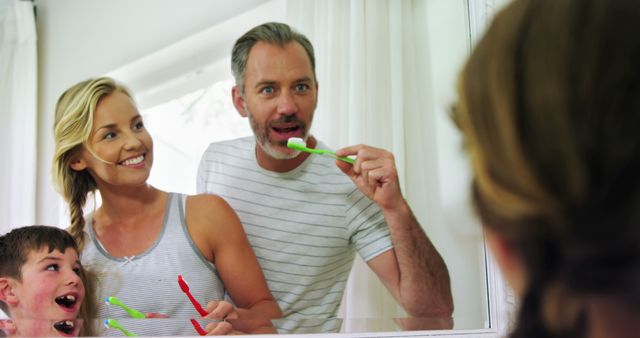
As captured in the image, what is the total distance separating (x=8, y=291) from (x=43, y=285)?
0.15ft

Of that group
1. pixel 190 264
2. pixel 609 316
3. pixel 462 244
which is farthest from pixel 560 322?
pixel 462 244

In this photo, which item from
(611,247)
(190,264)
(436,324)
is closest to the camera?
(611,247)

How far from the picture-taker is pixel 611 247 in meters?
0.33

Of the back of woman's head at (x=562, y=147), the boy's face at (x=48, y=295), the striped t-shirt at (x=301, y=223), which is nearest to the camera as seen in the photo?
the back of woman's head at (x=562, y=147)

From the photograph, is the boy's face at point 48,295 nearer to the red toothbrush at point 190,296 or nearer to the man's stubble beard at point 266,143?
the red toothbrush at point 190,296

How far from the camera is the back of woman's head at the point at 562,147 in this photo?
1.09 feet


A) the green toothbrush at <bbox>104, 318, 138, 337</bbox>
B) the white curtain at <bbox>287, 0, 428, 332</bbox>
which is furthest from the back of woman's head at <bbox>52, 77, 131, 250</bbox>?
the white curtain at <bbox>287, 0, 428, 332</bbox>

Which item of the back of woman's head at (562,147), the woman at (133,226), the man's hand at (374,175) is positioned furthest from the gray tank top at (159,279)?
the back of woman's head at (562,147)

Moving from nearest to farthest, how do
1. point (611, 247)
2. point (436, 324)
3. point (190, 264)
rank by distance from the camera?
point (611, 247) < point (190, 264) < point (436, 324)

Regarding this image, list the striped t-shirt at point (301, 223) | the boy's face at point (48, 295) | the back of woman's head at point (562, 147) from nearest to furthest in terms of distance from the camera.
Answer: the back of woman's head at point (562, 147)
the boy's face at point (48, 295)
the striped t-shirt at point (301, 223)

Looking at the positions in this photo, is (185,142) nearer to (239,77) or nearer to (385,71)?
(239,77)

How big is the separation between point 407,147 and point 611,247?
2.50 feet

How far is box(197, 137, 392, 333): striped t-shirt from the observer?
973 millimetres

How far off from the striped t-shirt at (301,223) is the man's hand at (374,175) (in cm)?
1
